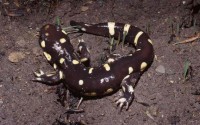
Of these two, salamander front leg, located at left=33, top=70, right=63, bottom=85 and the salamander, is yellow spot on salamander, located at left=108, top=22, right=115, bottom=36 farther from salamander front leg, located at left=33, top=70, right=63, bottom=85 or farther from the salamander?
salamander front leg, located at left=33, top=70, right=63, bottom=85

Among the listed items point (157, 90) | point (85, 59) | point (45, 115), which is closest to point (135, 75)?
point (157, 90)

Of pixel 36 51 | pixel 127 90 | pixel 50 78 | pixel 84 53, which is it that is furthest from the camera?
pixel 36 51

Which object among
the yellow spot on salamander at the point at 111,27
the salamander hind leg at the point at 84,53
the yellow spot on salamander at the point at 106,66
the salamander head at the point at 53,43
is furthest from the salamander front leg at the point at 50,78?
the yellow spot on salamander at the point at 111,27

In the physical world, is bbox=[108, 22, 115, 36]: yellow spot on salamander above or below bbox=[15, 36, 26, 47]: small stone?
above

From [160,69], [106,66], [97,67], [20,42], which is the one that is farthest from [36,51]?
[160,69]

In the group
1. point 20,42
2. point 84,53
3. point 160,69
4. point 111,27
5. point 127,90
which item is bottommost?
point 127,90

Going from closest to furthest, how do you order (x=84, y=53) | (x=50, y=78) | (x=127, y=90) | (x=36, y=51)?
(x=127, y=90)
(x=50, y=78)
(x=84, y=53)
(x=36, y=51)

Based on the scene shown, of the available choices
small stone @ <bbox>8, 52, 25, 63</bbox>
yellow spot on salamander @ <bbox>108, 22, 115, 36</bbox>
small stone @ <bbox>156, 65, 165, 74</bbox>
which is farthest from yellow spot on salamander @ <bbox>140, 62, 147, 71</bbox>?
small stone @ <bbox>8, 52, 25, 63</bbox>

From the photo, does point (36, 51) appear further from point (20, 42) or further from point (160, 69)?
point (160, 69)
